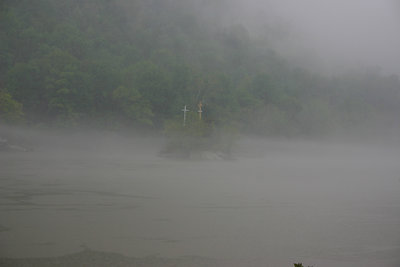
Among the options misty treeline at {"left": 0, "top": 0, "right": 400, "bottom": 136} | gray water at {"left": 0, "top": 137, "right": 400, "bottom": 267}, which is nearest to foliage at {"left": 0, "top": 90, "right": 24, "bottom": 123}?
misty treeline at {"left": 0, "top": 0, "right": 400, "bottom": 136}

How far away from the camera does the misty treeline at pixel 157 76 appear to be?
43.4 m

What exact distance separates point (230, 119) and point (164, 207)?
44865 mm

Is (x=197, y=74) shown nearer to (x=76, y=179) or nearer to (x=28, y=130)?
(x=28, y=130)

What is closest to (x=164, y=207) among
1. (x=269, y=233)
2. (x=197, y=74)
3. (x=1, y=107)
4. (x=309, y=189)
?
(x=269, y=233)

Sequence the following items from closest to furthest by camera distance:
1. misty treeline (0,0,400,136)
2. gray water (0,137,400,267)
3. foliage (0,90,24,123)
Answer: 1. gray water (0,137,400,267)
2. foliage (0,90,24,123)
3. misty treeline (0,0,400,136)

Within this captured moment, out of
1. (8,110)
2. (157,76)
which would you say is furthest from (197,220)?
(157,76)

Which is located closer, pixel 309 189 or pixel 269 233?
pixel 269 233

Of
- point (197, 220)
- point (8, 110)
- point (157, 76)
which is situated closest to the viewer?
point (197, 220)

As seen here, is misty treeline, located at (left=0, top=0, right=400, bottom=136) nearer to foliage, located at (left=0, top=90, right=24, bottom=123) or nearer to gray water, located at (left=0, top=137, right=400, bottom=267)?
foliage, located at (left=0, top=90, right=24, bottom=123)

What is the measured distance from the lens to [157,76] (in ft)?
172

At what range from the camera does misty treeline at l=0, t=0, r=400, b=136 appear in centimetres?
4344

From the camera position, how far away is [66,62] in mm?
46406

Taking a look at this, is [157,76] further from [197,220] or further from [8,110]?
[197,220]

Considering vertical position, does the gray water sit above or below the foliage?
below
